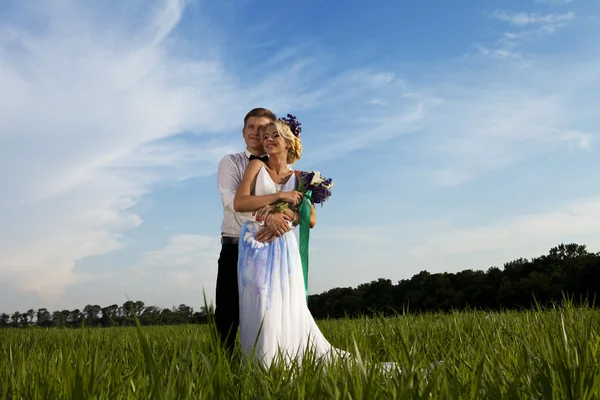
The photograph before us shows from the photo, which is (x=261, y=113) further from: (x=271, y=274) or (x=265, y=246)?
(x=271, y=274)

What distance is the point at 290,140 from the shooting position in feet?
15.3

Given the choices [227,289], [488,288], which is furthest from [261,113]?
[488,288]

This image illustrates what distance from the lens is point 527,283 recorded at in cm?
1528

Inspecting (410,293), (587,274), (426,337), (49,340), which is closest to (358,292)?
(410,293)

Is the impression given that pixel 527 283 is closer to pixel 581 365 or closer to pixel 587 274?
pixel 587 274

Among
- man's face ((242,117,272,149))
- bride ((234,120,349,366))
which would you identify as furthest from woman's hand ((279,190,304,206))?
man's face ((242,117,272,149))

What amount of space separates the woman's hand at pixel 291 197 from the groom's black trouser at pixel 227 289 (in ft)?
2.57

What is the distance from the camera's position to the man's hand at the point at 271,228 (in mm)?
4506

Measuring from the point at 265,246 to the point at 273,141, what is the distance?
829mm

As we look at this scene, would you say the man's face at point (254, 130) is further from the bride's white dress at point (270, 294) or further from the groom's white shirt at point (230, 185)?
the bride's white dress at point (270, 294)

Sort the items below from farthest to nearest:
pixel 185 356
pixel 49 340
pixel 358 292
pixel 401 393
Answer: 1. pixel 358 292
2. pixel 49 340
3. pixel 401 393
4. pixel 185 356

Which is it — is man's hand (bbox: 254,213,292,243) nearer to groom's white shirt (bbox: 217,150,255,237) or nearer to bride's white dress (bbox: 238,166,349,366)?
bride's white dress (bbox: 238,166,349,366)

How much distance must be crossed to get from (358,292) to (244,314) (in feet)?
53.2

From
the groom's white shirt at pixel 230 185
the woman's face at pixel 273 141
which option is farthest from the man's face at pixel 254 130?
the woman's face at pixel 273 141
